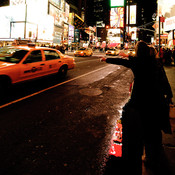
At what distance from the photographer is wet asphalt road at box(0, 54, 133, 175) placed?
234 centimetres

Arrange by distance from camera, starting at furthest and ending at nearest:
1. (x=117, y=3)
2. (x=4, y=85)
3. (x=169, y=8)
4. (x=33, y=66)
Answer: (x=117, y=3), (x=169, y=8), (x=33, y=66), (x=4, y=85)

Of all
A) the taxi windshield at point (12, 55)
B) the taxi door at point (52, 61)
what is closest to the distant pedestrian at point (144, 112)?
the taxi windshield at point (12, 55)

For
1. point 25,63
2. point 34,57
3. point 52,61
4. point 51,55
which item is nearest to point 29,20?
point 51,55

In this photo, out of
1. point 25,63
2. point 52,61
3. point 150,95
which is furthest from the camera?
point 52,61

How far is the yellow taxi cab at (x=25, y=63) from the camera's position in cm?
545

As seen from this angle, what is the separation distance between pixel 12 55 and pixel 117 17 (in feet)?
381

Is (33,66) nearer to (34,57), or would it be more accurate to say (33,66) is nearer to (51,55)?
(34,57)

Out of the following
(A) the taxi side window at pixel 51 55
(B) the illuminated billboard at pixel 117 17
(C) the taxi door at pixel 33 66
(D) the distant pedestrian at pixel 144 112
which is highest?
(B) the illuminated billboard at pixel 117 17

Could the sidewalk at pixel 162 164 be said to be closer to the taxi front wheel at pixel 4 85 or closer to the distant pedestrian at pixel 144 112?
the distant pedestrian at pixel 144 112

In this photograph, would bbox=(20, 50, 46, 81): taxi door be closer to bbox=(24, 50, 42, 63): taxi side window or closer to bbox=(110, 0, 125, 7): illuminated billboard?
bbox=(24, 50, 42, 63): taxi side window

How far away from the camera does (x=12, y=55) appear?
6246 millimetres

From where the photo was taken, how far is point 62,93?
20.2ft

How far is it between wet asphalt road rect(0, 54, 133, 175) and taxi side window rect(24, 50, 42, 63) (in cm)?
146

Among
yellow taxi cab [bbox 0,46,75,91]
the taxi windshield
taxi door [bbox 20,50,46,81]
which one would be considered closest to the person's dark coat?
yellow taxi cab [bbox 0,46,75,91]
